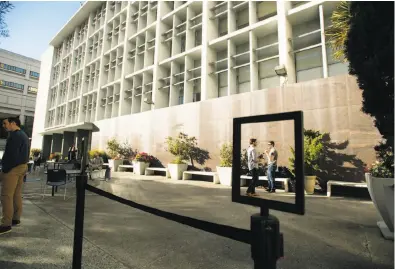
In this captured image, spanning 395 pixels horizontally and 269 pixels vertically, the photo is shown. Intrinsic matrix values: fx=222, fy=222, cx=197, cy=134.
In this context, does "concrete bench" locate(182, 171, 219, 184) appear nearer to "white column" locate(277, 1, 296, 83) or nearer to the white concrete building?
"white column" locate(277, 1, 296, 83)

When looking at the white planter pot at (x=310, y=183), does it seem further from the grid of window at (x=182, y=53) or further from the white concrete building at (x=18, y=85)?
the white concrete building at (x=18, y=85)

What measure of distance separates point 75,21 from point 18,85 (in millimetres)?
26836

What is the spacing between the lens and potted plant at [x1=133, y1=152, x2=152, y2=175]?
14453mm

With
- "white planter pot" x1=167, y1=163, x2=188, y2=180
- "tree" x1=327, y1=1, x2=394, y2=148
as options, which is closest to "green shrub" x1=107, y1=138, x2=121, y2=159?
"white planter pot" x1=167, y1=163, x2=188, y2=180

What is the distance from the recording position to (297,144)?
933 millimetres

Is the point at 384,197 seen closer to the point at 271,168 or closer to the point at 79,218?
the point at 271,168

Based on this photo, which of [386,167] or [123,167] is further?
[123,167]

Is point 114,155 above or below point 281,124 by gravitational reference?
below

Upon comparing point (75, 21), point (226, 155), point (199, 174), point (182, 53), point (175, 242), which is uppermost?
point (75, 21)

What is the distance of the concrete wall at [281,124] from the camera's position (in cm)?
777

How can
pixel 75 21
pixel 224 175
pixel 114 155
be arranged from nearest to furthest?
pixel 224 175 < pixel 114 155 < pixel 75 21

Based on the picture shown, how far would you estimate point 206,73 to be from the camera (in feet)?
43.5

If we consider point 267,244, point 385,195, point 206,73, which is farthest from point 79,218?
point 206,73

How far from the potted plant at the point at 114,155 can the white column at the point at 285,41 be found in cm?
1259
